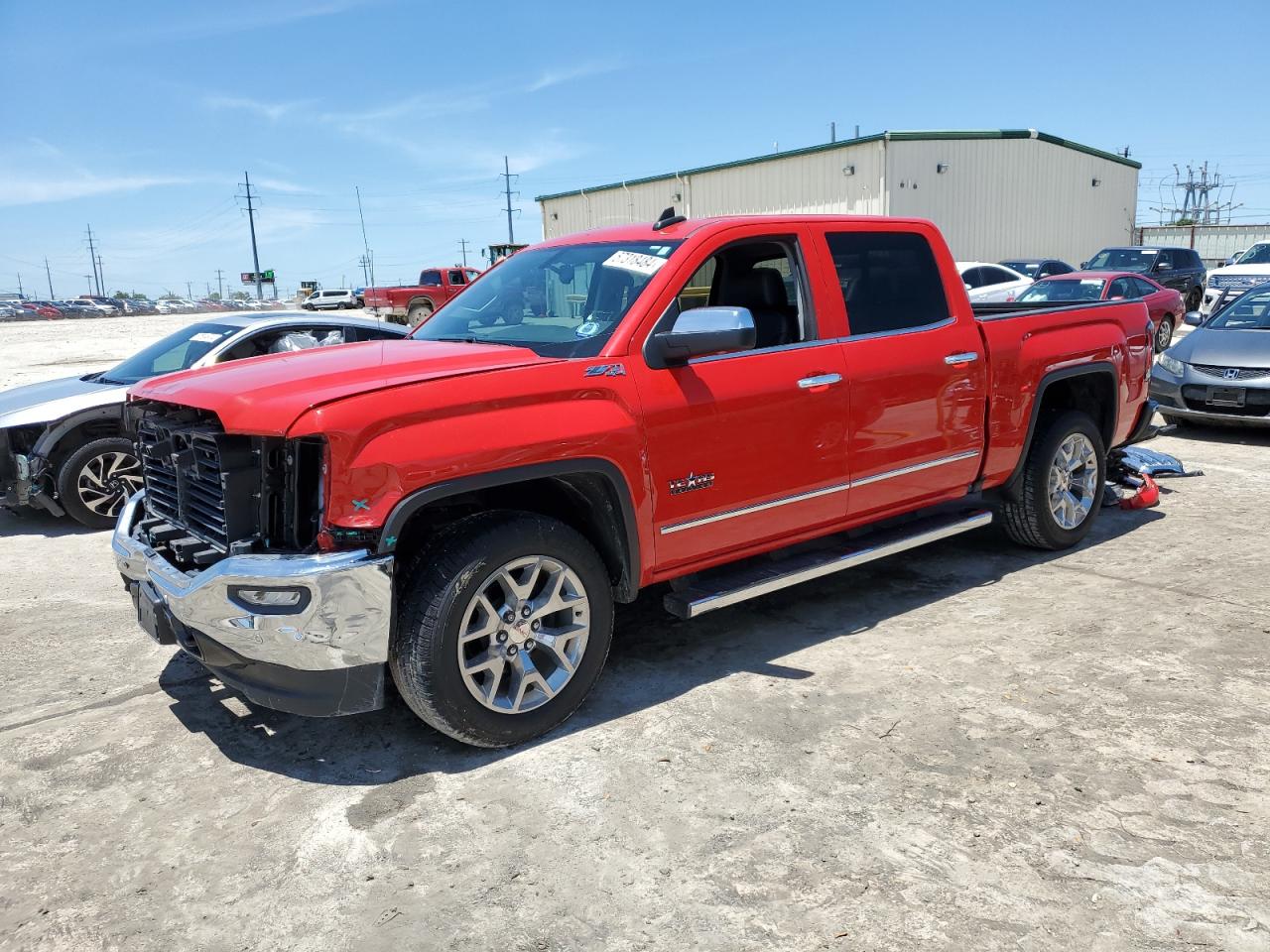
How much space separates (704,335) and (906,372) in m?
1.36

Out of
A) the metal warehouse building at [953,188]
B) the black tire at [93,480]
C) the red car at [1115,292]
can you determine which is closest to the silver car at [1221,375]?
the red car at [1115,292]

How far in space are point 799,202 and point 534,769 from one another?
90.9ft

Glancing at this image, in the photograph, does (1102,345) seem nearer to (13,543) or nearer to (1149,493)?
(1149,493)

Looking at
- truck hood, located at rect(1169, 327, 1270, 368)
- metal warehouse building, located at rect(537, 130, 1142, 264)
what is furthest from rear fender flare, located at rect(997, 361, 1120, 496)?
metal warehouse building, located at rect(537, 130, 1142, 264)

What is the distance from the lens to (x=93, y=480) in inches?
280

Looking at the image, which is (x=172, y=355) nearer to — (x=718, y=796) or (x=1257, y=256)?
(x=718, y=796)

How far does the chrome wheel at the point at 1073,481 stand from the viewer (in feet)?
19.0

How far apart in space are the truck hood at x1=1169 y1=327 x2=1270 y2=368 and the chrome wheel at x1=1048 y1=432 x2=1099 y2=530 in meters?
4.48

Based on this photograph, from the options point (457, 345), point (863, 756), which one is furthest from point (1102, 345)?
point (457, 345)

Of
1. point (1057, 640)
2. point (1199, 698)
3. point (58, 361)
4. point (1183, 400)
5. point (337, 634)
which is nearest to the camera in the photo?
point (337, 634)

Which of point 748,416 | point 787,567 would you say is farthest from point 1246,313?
point 748,416

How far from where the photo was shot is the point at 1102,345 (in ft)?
19.2

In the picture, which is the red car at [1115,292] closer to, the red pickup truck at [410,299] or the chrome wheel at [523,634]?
the chrome wheel at [523,634]

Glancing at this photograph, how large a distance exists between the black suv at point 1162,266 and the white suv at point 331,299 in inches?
964
